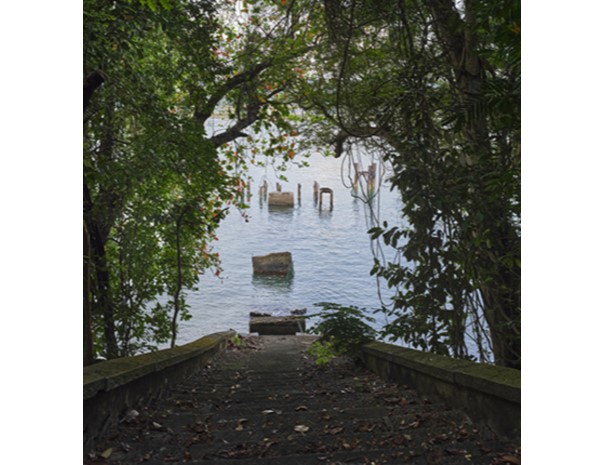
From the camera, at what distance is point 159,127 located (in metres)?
3.56

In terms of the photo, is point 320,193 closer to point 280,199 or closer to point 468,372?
point 280,199

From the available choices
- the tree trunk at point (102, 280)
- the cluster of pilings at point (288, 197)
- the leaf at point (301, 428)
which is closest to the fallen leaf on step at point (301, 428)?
the leaf at point (301, 428)

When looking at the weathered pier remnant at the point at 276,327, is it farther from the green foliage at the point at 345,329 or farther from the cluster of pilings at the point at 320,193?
the cluster of pilings at the point at 320,193

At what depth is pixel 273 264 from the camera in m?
18.4

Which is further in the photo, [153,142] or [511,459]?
[153,142]

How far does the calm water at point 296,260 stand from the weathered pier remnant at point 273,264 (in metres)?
0.31

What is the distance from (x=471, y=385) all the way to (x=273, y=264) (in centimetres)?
1654

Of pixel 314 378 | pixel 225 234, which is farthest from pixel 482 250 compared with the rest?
pixel 225 234

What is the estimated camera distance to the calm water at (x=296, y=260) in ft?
50.7

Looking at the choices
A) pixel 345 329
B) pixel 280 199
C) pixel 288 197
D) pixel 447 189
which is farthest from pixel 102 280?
pixel 288 197

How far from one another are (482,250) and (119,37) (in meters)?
2.47
